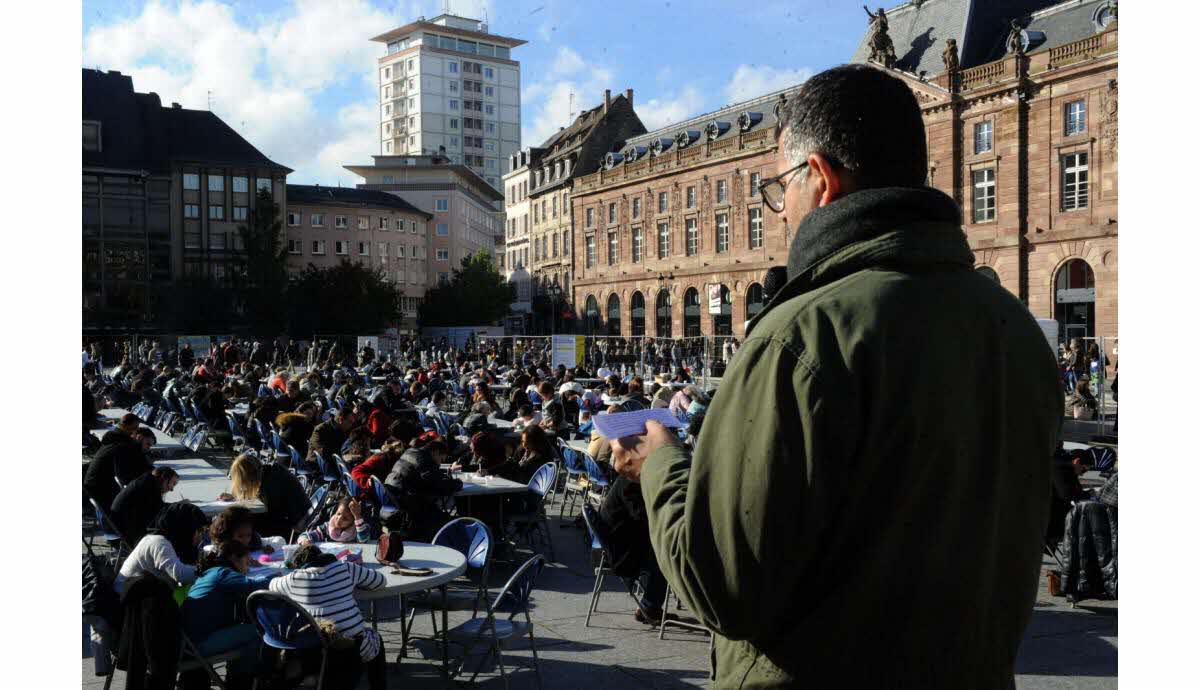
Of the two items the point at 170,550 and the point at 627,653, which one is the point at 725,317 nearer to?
the point at 627,653

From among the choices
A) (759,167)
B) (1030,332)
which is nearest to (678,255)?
(759,167)

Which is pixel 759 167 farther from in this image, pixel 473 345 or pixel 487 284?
pixel 487 284

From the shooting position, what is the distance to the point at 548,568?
9430mm

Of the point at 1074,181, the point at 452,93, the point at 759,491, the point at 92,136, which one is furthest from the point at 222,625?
the point at 452,93

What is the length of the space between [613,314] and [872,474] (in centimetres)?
6634

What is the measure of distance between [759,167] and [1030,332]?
2169 inches

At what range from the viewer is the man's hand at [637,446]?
1856mm

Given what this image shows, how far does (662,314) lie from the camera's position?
62.9 metres

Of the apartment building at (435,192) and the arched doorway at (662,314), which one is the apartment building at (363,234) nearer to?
the apartment building at (435,192)

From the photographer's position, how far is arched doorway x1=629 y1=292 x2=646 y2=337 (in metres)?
64.8

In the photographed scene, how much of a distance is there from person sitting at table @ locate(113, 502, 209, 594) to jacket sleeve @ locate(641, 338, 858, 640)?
14.4 ft

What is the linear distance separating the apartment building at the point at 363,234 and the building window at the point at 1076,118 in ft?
172

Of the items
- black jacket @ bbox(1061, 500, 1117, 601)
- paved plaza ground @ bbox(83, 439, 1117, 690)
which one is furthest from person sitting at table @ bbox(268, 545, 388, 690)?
black jacket @ bbox(1061, 500, 1117, 601)

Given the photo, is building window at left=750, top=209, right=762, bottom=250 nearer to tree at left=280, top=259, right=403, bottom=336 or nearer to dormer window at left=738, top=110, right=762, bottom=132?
dormer window at left=738, top=110, right=762, bottom=132
